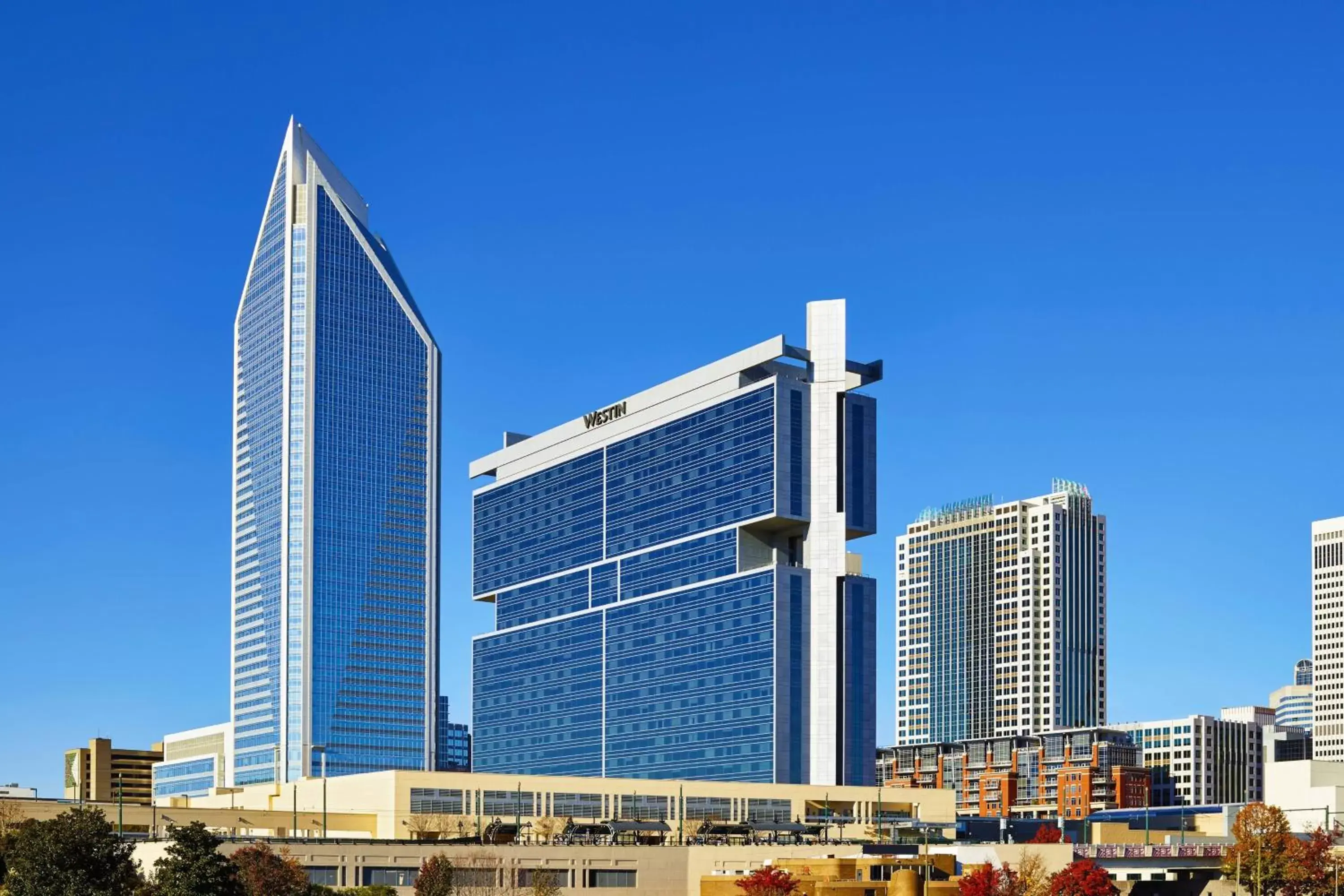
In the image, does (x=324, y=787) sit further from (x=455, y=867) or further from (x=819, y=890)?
(x=819, y=890)

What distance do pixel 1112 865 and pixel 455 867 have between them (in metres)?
73.6

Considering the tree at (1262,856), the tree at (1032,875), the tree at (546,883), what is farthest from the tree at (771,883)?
the tree at (1262,856)

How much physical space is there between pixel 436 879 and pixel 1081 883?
5727cm

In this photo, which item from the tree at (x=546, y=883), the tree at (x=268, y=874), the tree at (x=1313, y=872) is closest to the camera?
the tree at (x=268, y=874)

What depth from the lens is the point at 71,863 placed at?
111250mm

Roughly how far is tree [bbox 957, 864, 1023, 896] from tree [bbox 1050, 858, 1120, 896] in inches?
152

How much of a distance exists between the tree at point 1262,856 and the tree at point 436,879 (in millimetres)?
77238

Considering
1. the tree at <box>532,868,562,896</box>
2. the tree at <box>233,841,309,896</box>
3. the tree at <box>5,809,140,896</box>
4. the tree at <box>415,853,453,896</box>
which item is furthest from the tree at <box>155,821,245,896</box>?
the tree at <box>532,868,562,896</box>

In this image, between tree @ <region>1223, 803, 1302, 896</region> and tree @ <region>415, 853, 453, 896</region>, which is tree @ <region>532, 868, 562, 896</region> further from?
tree @ <region>1223, 803, 1302, 896</region>

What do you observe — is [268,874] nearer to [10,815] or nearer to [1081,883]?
[10,815]

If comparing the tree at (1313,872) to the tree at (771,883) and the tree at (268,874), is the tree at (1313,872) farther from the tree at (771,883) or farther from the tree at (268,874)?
the tree at (268,874)

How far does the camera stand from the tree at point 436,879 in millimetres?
143250

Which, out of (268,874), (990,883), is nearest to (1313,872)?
(990,883)

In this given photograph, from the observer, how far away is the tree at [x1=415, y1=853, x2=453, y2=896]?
5640 inches
